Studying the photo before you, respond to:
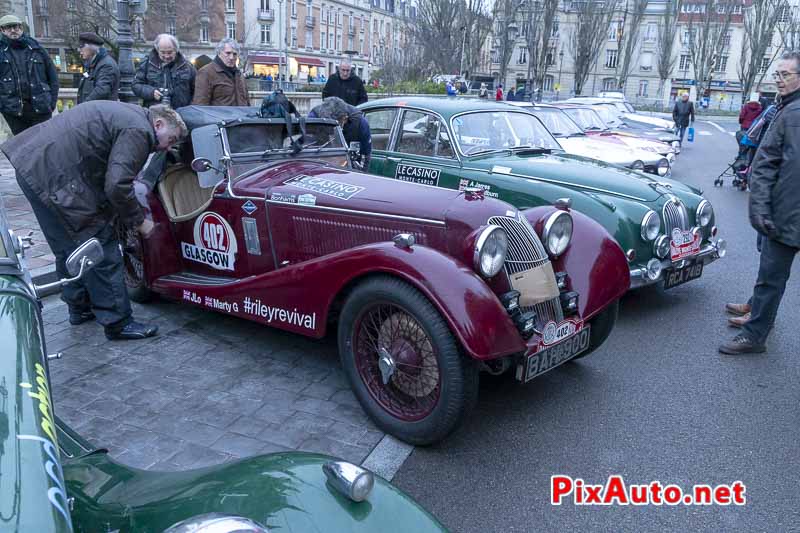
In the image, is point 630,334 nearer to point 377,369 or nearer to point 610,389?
point 610,389

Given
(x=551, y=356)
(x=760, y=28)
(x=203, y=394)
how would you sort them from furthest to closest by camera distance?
(x=760, y=28) → (x=203, y=394) → (x=551, y=356)

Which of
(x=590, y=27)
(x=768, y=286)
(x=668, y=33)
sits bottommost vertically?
(x=768, y=286)

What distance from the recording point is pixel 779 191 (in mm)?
4211

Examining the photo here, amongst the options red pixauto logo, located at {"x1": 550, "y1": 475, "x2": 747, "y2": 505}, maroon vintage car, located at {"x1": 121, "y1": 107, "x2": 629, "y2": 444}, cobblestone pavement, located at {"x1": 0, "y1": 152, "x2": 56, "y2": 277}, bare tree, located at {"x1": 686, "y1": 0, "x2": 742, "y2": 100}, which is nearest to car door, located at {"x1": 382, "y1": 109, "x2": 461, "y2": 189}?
maroon vintage car, located at {"x1": 121, "y1": 107, "x2": 629, "y2": 444}

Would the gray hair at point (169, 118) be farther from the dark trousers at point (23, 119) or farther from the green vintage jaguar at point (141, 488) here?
the dark trousers at point (23, 119)

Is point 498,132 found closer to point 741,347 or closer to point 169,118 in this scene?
point 741,347

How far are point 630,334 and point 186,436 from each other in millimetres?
3569

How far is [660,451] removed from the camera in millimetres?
3328

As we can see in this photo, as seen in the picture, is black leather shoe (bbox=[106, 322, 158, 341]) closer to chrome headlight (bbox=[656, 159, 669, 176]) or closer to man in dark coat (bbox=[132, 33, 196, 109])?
man in dark coat (bbox=[132, 33, 196, 109])

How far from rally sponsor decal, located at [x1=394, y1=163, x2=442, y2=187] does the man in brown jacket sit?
2042 millimetres

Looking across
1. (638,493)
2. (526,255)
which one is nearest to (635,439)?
(638,493)

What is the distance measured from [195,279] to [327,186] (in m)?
1.38

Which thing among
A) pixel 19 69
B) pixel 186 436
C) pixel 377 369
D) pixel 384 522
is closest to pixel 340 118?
pixel 377 369

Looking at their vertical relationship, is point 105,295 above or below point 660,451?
above
